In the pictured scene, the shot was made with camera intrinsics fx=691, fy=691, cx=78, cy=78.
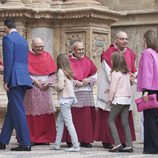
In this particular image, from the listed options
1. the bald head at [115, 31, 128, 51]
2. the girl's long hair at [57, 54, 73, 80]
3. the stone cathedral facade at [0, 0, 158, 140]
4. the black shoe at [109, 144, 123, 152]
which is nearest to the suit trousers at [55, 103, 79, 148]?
the girl's long hair at [57, 54, 73, 80]

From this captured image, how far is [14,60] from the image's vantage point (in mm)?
9734

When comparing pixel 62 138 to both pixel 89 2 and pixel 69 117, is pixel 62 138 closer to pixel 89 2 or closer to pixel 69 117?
pixel 69 117

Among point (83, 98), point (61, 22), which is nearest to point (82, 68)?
Answer: point (83, 98)

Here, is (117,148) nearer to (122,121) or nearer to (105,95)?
(122,121)

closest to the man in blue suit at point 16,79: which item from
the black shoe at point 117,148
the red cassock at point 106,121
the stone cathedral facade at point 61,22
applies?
the black shoe at point 117,148

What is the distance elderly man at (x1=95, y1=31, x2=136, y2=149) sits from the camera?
1044cm

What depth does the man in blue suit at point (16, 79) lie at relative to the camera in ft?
31.7

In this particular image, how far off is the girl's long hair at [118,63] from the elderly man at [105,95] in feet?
1.48

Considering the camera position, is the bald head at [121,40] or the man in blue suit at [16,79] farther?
the bald head at [121,40]

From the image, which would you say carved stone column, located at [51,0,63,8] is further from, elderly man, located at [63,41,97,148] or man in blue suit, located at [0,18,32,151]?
man in blue suit, located at [0,18,32,151]

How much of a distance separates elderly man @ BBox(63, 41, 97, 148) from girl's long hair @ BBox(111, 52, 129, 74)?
0.79 metres

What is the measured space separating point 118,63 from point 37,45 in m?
1.42

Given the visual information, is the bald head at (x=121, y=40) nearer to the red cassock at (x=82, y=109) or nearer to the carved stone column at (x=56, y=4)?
the red cassock at (x=82, y=109)

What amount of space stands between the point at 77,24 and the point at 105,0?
227 inches
